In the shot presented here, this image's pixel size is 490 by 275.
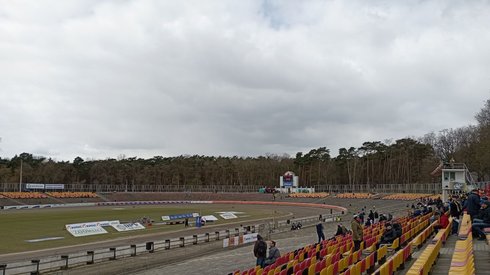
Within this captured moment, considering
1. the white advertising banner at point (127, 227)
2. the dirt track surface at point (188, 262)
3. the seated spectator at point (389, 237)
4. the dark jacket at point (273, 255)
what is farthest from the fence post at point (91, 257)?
the white advertising banner at point (127, 227)

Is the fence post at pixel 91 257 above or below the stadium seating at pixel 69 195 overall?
above

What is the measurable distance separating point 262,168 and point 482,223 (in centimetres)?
14997

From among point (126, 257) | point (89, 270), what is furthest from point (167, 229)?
point (89, 270)

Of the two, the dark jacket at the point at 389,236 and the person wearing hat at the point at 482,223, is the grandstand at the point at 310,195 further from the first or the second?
the person wearing hat at the point at 482,223

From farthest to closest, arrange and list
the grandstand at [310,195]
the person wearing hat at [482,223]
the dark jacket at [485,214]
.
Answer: the grandstand at [310,195] < the dark jacket at [485,214] < the person wearing hat at [482,223]

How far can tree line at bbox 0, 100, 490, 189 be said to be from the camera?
417ft

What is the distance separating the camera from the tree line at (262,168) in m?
127

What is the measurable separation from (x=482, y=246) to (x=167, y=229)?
35578 mm

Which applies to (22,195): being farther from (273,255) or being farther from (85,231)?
(273,255)

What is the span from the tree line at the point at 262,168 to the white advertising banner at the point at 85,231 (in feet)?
279

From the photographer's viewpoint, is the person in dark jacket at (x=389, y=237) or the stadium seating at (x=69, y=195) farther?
the stadium seating at (x=69, y=195)

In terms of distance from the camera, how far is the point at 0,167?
15162 cm

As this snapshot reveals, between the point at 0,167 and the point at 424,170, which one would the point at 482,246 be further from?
the point at 0,167

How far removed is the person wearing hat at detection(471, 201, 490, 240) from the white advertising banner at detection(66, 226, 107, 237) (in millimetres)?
33777
